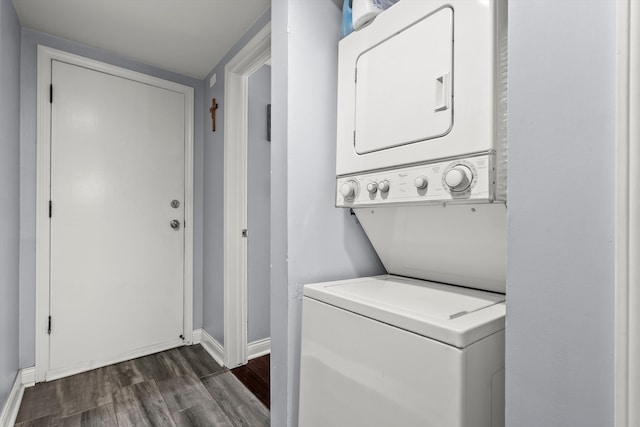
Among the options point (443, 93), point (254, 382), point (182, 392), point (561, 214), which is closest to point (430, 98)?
point (443, 93)

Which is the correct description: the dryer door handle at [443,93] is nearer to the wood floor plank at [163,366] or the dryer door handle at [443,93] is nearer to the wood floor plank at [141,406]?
the wood floor plank at [141,406]

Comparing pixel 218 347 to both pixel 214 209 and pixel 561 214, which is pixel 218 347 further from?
pixel 561 214

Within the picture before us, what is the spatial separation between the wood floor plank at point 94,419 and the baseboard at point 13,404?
0.79 ft

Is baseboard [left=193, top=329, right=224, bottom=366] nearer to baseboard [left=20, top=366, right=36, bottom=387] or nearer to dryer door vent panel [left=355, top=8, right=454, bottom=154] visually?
baseboard [left=20, top=366, right=36, bottom=387]

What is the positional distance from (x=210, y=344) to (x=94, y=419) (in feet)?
2.90

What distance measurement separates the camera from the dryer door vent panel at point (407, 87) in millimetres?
909

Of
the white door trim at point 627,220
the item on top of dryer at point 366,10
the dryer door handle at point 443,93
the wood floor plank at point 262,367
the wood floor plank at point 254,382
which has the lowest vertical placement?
the wood floor plank at point 262,367

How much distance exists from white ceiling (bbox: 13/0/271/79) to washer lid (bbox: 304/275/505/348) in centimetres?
164

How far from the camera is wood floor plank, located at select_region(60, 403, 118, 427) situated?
163cm

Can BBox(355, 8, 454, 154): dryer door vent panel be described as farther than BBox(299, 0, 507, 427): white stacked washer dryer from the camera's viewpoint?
Yes

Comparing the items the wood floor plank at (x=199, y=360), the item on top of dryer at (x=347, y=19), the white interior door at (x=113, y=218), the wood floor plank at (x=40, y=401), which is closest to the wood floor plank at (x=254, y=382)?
the wood floor plank at (x=199, y=360)

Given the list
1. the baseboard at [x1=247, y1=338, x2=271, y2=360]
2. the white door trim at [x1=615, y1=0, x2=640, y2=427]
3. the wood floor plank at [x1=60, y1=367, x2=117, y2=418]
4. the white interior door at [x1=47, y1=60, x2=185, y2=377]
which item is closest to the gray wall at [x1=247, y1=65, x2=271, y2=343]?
the baseboard at [x1=247, y1=338, x2=271, y2=360]

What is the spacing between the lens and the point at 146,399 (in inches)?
72.6

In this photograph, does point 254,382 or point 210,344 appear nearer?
point 254,382
